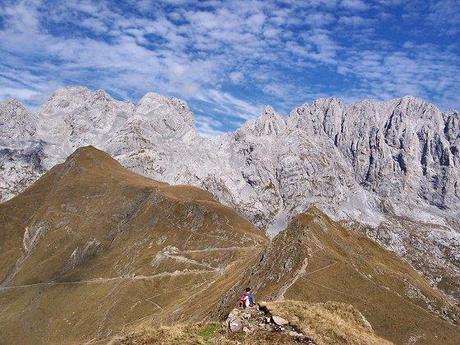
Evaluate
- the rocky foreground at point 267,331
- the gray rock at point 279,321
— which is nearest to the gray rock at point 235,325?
the rocky foreground at point 267,331

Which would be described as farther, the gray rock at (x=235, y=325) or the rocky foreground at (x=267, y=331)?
the gray rock at (x=235, y=325)

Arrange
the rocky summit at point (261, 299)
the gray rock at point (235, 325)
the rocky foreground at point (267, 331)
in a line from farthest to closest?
the rocky summit at point (261, 299)
the gray rock at point (235, 325)
the rocky foreground at point (267, 331)

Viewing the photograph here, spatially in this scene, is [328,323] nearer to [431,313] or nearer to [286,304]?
[286,304]

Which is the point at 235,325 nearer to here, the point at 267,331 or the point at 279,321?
the point at 267,331

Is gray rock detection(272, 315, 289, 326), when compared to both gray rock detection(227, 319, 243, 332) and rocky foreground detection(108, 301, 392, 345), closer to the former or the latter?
rocky foreground detection(108, 301, 392, 345)

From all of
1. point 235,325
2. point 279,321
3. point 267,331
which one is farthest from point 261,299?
point 267,331

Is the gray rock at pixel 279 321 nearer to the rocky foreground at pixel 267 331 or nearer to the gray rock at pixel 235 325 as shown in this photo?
the rocky foreground at pixel 267 331

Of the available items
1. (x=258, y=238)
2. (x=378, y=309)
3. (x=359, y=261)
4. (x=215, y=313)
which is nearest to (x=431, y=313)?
(x=378, y=309)

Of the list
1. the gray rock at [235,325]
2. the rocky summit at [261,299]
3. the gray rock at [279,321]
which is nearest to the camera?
the gray rock at [235,325]

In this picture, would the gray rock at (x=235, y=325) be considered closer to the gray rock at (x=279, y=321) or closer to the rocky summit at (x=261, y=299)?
the rocky summit at (x=261, y=299)

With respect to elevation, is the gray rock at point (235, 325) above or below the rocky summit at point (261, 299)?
above

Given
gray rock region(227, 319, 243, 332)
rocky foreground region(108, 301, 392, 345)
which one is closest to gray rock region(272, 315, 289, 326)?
rocky foreground region(108, 301, 392, 345)

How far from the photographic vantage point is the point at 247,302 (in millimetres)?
42375

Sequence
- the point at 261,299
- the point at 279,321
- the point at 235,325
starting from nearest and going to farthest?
the point at 235,325
the point at 279,321
the point at 261,299
